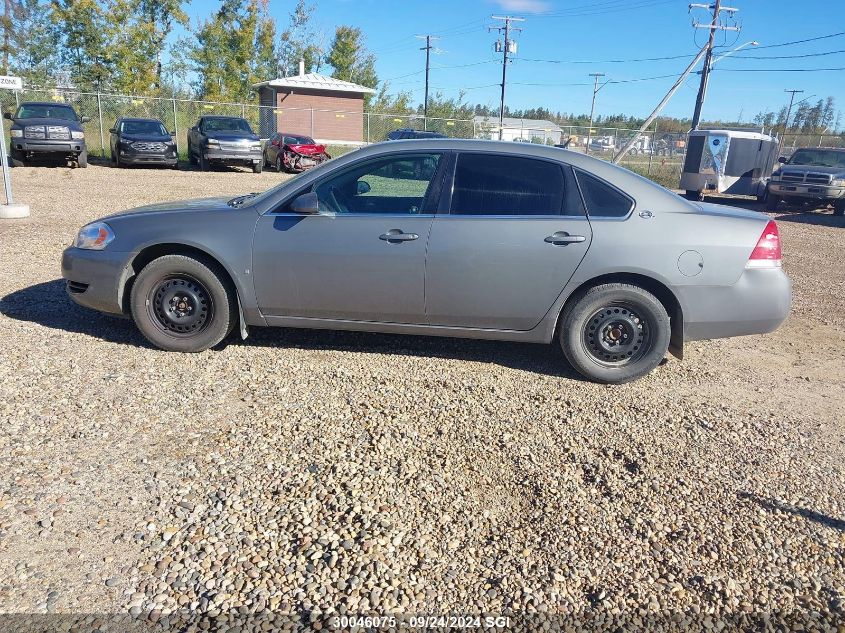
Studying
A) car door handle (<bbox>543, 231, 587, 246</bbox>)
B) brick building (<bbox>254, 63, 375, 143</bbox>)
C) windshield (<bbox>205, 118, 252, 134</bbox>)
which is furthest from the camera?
brick building (<bbox>254, 63, 375, 143</bbox>)

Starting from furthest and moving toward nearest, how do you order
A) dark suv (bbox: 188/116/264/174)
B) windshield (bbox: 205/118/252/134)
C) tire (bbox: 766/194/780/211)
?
windshield (bbox: 205/118/252/134) → dark suv (bbox: 188/116/264/174) → tire (bbox: 766/194/780/211)

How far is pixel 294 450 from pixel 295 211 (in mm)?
1858

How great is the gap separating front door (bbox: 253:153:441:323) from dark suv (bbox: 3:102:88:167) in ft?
60.5

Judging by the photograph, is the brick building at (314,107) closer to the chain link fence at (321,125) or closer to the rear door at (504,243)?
the chain link fence at (321,125)

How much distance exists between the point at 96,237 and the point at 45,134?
691 inches

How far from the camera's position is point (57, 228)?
9922 mm

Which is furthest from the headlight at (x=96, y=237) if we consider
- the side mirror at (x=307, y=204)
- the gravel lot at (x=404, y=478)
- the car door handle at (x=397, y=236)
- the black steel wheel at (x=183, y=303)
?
the car door handle at (x=397, y=236)

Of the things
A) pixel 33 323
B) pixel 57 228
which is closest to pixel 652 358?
pixel 33 323

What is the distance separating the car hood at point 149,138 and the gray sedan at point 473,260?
1860 centimetres

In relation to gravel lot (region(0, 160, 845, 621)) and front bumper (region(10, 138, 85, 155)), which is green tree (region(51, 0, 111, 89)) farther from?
gravel lot (region(0, 160, 845, 621))

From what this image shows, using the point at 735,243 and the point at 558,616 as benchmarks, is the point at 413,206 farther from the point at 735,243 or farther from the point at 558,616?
the point at 558,616

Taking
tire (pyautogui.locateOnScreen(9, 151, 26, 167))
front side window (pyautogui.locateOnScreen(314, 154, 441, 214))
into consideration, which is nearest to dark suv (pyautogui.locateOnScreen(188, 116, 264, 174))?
tire (pyautogui.locateOnScreen(9, 151, 26, 167))

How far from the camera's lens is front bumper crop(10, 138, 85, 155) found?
63.2ft

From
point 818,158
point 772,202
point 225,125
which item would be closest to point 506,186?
point 772,202
